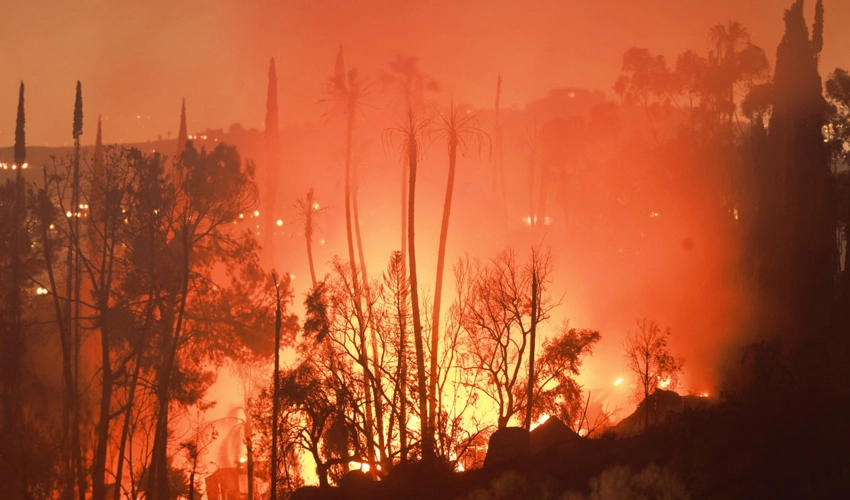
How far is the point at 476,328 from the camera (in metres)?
30.9

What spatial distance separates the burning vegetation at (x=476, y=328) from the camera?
2288 cm

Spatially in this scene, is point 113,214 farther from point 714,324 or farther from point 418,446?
point 714,324

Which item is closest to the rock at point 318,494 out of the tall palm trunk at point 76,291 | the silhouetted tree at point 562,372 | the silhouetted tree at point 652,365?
the silhouetted tree at point 562,372

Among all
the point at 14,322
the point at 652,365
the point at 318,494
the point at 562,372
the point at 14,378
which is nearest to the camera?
the point at 318,494

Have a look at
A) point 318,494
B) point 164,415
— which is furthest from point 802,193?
point 164,415

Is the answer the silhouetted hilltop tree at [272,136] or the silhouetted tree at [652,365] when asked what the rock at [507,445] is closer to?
the silhouetted tree at [652,365]

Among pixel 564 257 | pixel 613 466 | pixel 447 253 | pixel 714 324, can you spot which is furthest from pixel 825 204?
pixel 447 253

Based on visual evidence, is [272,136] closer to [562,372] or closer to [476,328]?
[476,328]

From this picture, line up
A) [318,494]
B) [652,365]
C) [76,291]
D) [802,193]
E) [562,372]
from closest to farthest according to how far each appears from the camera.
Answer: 1. [318,494]
2. [562,372]
3. [802,193]
4. [76,291]
5. [652,365]

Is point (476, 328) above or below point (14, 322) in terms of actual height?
below

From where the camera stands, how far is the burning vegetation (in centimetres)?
2288

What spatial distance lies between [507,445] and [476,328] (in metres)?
7.46

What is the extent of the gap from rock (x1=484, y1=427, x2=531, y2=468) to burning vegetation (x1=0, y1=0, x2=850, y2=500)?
0.10 m

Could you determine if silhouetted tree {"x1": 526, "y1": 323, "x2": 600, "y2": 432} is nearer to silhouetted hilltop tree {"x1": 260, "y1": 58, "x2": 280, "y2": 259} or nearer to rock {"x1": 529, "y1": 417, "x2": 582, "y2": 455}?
rock {"x1": 529, "y1": 417, "x2": 582, "y2": 455}
